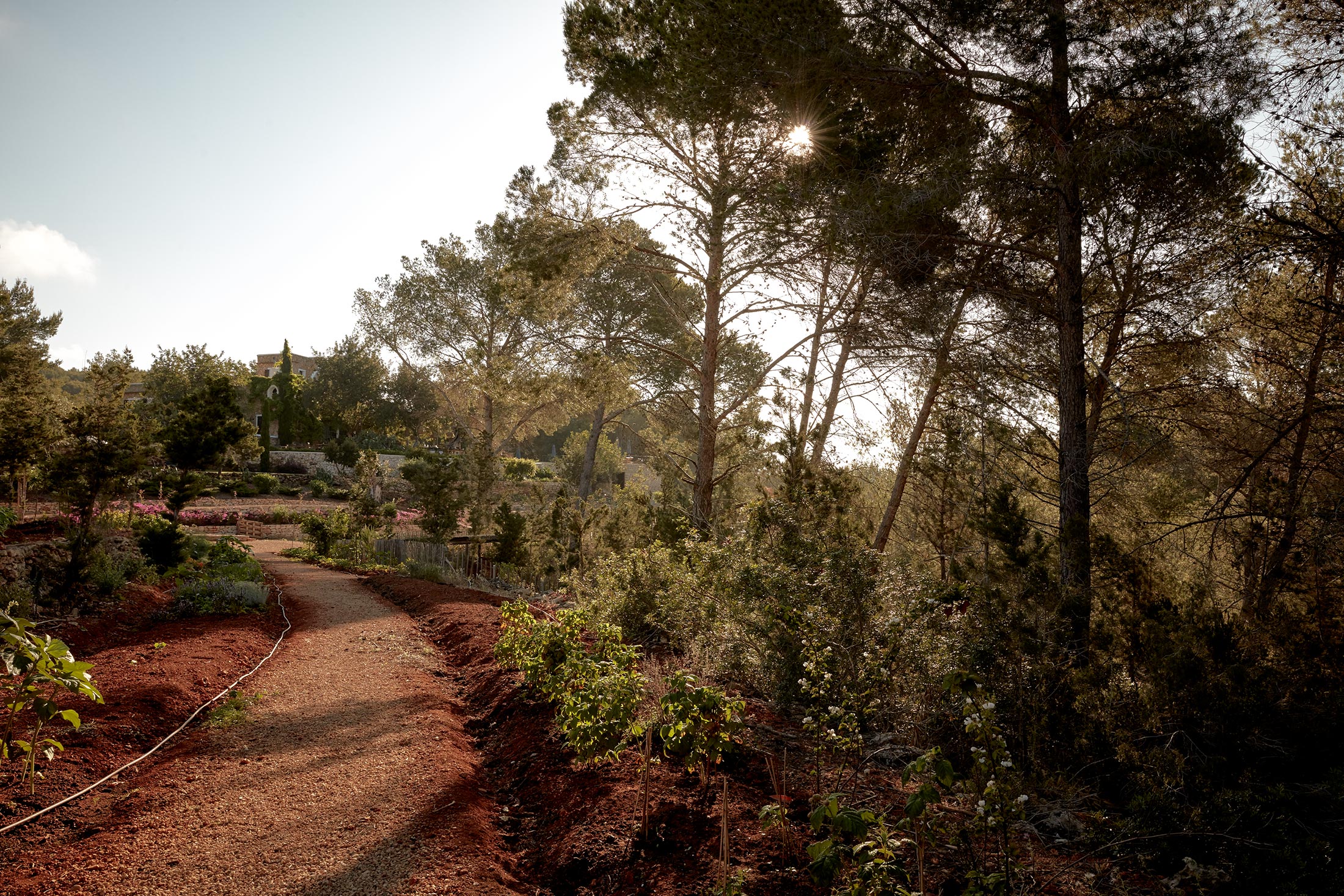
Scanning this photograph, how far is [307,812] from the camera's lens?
3605 millimetres

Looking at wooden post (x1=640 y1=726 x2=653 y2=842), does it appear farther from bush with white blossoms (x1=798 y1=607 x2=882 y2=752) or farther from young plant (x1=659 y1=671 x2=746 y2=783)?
bush with white blossoms (x1=798 y1=607 x2=882 y2=752)

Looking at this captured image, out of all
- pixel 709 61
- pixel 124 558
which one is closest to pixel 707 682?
pixel 709 61

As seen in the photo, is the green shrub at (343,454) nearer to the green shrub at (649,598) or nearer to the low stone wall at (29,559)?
the low stone wall at (29,559)

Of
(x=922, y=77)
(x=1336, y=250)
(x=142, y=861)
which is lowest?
(x=142, y=861)

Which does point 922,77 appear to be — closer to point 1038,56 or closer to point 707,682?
point 1038,56

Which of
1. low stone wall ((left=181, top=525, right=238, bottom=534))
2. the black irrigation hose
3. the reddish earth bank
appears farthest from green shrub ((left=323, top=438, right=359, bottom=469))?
the reddish earth bank

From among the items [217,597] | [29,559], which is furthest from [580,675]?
[29,559]

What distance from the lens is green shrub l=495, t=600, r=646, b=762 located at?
3729 mm

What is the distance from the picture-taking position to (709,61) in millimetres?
7148

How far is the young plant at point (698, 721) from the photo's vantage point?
3340mm

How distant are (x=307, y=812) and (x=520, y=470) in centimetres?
3322

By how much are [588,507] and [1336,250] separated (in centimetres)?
1135

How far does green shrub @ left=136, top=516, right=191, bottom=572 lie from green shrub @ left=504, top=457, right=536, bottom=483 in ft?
66.8

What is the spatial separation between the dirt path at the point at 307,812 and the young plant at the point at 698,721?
95 cm
